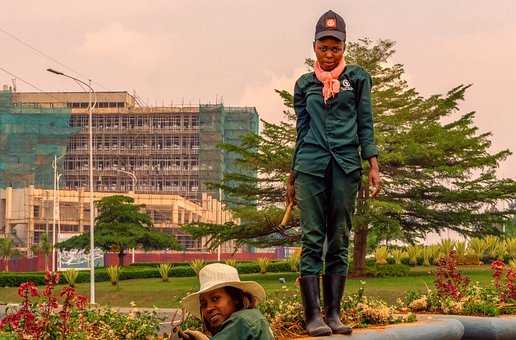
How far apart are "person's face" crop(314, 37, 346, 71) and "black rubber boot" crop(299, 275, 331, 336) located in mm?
1424

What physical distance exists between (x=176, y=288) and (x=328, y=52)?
26.8 meters

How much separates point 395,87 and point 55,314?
28.0m

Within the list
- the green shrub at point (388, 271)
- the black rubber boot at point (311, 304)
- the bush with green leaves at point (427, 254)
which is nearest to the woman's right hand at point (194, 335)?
the black rubber boot at point (311, 304)

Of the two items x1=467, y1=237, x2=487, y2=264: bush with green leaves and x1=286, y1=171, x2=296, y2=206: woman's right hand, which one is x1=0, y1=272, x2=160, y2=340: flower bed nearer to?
x1=286, y1=171, x2=296, y2=206: woman's right hand

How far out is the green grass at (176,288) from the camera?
2619cm

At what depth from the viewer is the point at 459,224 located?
34406mm

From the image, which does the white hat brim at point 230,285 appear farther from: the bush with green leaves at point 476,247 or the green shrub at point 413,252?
the green shrub at point 413,252

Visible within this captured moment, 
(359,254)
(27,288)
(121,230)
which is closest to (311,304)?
(27,288)

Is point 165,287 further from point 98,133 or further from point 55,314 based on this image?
point 98,133

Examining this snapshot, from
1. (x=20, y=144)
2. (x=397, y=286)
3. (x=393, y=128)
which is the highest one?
(x=20, y=144)

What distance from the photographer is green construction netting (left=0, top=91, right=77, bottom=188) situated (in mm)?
104625

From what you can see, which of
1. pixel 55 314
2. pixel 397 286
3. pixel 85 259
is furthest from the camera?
pixel 85 259

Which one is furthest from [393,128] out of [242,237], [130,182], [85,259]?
[130,182]

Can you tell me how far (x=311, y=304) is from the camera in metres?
6.10
